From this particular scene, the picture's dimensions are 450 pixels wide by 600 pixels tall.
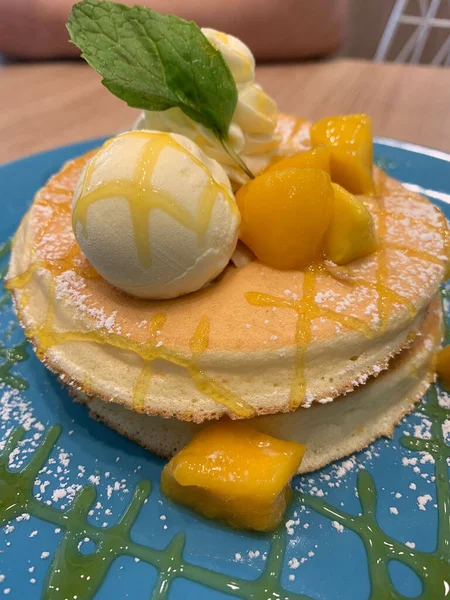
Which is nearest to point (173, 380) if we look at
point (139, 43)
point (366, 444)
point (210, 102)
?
point (366, 444)

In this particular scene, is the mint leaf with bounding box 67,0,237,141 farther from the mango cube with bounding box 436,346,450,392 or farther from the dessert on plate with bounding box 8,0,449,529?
the mango cube with bounding box 436,346,450,392

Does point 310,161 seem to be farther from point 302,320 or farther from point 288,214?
point 302,320

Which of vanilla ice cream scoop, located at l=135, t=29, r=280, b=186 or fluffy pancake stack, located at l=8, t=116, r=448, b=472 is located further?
vanilla ice cream scoop, located at l=135, t=29, r=280, b=186

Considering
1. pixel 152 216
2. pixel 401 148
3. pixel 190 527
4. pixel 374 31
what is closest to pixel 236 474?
pixel 190 527

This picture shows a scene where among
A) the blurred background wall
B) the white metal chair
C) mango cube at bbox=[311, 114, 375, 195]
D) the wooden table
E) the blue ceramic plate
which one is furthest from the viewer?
the blurred background wall

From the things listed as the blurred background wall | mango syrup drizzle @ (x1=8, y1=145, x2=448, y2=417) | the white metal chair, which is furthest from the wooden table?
the blurred background wall

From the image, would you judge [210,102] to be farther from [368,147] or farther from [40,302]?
[40,302]
